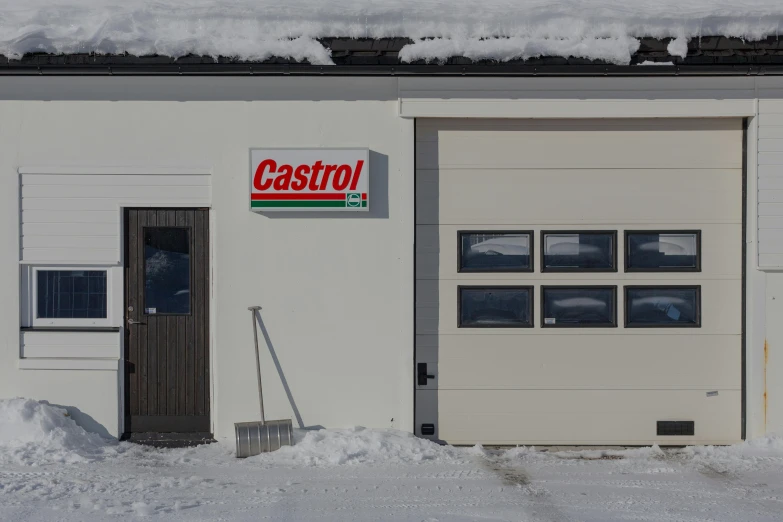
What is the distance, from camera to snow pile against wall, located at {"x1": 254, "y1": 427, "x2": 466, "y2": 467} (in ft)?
21.6

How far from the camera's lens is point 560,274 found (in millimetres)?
7391

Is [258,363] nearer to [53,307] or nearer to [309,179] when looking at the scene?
[309,179]

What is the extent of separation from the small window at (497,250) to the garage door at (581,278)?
0.01 metres

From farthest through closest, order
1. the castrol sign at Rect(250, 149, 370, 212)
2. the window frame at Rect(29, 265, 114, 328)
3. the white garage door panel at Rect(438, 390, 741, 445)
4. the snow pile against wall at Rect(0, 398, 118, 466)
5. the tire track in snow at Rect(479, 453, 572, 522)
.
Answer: the white garage door panel at Rect(438, 390, 741, 445) → the window frame at Rect(29, 265, 114, 328) → the castrol sign at Rect(250, 149, 370, 212) → the snow pile against wall at Rect(0, 398, 118, 466) → the tire track in snow at Rect(479, 453, 572, 522)

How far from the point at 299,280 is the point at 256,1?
8.70 feet

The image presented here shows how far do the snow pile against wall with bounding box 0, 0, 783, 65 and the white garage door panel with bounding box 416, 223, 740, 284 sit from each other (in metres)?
1.59

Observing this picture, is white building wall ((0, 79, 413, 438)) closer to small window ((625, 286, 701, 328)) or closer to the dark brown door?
the dark brown door

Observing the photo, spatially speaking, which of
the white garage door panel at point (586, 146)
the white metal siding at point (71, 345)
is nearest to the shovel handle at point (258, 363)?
the white metal siding at point (71, 345)

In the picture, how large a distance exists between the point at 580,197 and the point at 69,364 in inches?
198

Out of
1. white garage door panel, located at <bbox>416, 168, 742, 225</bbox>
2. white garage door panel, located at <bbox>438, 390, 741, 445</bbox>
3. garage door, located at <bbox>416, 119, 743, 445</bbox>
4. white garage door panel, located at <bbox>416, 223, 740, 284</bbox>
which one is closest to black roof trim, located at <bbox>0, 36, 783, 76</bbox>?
garage door, located at <bbox>416, 119, 743, 445</bbox>

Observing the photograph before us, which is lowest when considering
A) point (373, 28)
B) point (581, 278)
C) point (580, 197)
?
point (581, 278)

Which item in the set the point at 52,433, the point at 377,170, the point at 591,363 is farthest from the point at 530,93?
the point at 52,433

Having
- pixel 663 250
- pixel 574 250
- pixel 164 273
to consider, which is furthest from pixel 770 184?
pixel 164 273

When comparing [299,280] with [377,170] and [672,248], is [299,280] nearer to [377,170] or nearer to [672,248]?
[377,170]
